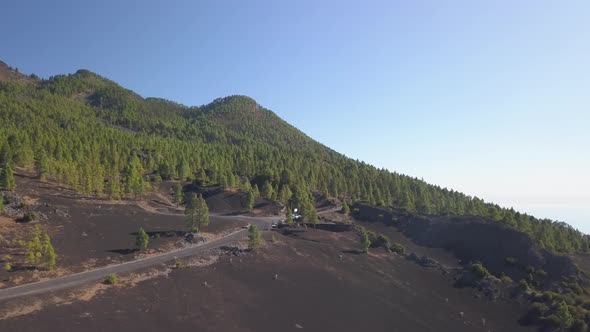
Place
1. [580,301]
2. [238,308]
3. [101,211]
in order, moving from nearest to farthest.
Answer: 1. [238,308]
2. [580,301]
3. [101,211]

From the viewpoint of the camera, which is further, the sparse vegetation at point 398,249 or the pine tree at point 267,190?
the pine tree at point 267,190

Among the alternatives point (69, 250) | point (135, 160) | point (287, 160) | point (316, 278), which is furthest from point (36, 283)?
point (287, 160)

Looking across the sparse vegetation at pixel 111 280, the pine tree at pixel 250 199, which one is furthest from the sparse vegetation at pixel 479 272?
the sparse vegetation at pixel 111 280

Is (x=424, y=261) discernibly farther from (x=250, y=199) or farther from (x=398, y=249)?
(x=250, y=199)

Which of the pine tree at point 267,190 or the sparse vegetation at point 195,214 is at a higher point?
the pine tree at point 267,190

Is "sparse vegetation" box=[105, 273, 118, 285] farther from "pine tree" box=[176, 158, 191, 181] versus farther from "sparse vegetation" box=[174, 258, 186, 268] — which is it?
"pine tree" box=[176, 158, 191, 181]

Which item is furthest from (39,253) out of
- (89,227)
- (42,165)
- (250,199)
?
(250,199)

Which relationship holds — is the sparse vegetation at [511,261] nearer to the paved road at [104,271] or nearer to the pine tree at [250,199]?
the paved road at [104,271]

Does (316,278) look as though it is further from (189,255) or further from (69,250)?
(69,250)
